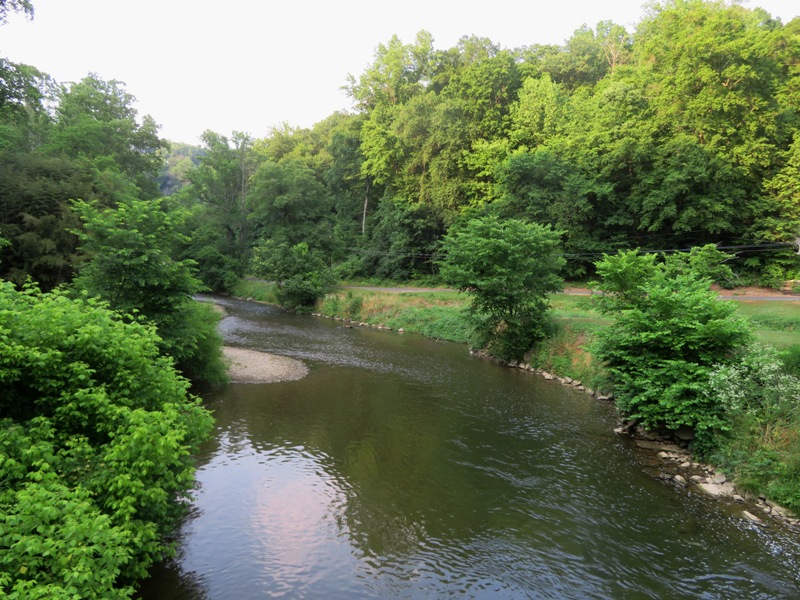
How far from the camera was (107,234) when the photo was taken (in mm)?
15156

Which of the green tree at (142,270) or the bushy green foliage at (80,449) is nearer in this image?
the bushy green foliage at (80,449)

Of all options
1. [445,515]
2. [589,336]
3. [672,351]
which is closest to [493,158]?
[589,336]

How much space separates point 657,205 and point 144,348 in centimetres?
4106

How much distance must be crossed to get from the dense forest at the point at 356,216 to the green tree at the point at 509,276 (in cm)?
17

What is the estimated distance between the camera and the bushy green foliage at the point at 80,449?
183 inches

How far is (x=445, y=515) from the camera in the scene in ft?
33.1

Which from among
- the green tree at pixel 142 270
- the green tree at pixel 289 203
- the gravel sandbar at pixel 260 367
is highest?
the green tree at pixel 289 203

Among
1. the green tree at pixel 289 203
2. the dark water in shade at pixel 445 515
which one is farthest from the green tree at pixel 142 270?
the green tree at pixel 289 203

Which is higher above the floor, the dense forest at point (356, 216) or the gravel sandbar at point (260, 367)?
the dense forest at point (356, 216)

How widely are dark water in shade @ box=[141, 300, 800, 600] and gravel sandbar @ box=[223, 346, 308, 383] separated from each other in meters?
2.56

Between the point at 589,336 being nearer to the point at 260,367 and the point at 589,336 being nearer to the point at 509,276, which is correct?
the point at 509,276

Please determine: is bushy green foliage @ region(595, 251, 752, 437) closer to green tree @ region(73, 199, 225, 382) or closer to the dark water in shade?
the dark water in shade

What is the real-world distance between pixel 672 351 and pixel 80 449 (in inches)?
581

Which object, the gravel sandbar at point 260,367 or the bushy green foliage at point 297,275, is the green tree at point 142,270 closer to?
the gravel sandbar at point 260,367
